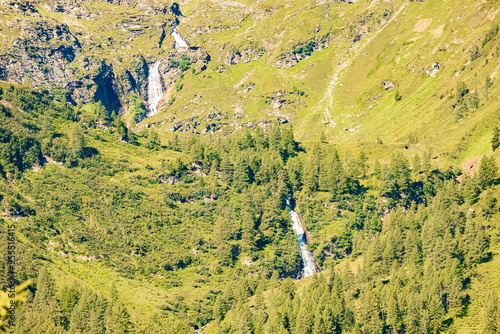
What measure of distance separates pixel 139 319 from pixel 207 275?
40.3 m

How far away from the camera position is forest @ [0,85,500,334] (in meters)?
119

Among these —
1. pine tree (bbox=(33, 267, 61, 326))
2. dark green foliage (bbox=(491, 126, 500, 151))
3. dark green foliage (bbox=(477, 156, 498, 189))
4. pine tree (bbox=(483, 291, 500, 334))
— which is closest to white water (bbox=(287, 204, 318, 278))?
dark green foliage (bbox=(477, 156, 498, 189))

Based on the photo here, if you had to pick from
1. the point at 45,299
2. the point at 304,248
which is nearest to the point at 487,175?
the point at 304,248

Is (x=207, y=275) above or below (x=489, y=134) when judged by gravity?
below

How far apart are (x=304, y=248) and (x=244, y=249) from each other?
24089 millimetres

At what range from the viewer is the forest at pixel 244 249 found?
11931cm

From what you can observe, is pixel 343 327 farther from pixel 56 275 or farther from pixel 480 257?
pixel 56 275

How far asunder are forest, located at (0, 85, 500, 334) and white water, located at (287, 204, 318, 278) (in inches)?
121

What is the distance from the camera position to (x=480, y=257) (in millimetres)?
129625

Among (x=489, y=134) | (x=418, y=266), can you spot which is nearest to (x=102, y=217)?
(x=418, y=266)

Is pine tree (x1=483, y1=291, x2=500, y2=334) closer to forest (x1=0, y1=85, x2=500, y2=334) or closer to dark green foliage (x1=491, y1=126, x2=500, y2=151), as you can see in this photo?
forest (x1=0, y1=85, x2=500, y2=334)

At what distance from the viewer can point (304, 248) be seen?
18100 centimetres

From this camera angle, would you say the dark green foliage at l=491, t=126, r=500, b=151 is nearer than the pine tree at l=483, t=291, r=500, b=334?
No

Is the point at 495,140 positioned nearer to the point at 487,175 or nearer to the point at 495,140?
the point at 495,140
